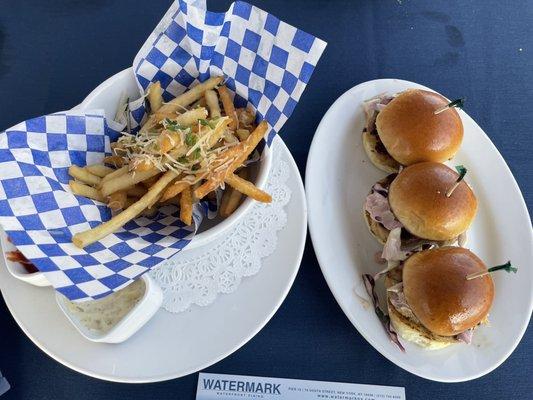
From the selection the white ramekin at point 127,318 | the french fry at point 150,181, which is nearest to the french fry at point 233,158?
the french fry at point 150,181

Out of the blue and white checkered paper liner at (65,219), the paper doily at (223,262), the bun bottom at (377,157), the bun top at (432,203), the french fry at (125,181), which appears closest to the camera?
the blue and white checkered paper liner at (65,219)

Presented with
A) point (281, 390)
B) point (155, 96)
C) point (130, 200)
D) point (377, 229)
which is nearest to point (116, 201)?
point (130, 200)

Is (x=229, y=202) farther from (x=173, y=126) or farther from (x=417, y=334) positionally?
(x=417, y=334)

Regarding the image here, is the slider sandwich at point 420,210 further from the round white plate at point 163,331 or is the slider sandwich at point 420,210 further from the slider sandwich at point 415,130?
the round white plate at point 163,331

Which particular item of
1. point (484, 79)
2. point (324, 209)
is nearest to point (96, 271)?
point (324, 209)

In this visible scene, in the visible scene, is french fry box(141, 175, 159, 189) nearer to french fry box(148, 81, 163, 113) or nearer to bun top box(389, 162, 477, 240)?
french fry box(148, 81, 163, 113)

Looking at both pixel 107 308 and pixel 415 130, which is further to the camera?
pixel 415 130

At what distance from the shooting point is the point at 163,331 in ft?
2.95

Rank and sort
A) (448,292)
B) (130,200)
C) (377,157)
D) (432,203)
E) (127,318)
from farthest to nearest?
(377,157) → (432,203) → (448,292) → (130,200) → (127,318)

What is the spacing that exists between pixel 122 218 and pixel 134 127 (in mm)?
273

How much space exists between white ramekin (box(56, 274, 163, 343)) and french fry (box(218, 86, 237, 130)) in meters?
0.36

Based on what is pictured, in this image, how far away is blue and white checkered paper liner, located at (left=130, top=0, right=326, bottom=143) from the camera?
87 cm

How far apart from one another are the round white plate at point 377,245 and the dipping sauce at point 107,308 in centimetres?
45

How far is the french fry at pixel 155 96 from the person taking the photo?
918mm
